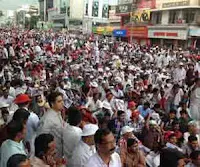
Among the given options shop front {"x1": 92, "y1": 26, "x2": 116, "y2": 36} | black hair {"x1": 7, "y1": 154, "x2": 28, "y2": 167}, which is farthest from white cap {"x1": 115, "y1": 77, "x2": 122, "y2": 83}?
shop front {"x1": 92, "y1": 26, "x2": 116, "y2": 36}

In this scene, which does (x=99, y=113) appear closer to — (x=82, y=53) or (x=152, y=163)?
(x=152, y=163)

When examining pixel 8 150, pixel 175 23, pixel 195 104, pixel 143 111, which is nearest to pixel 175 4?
pixel 175 23

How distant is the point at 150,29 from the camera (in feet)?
147

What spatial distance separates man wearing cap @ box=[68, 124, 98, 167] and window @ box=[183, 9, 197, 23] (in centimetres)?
3407

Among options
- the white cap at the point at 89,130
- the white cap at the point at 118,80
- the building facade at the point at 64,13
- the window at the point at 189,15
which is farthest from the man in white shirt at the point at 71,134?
the building facade at the point at 64,13

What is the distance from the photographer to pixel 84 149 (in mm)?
4133

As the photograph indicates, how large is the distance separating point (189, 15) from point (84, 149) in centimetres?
3472

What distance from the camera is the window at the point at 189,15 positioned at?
121 feet

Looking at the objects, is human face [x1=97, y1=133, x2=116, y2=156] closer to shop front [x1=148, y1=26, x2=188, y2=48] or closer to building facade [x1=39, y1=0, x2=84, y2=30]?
shop front [x1=148, y1=26, x2=188, y2=48]

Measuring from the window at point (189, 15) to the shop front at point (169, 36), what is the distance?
104 cm

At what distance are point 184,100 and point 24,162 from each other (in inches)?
274

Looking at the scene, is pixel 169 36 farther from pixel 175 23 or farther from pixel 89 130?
pixel 89 130

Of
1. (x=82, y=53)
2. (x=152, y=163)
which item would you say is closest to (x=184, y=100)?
(x=152, y=163)

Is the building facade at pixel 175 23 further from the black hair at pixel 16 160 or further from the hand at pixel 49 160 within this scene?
the black hair at pixel 16 160
